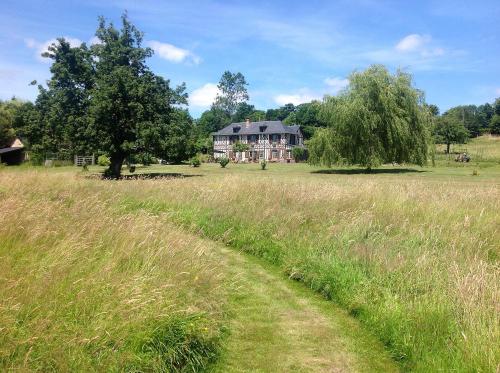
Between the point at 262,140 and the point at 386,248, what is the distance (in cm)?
7717

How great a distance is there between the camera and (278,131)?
268ft

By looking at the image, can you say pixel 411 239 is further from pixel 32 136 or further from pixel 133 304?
pixel 32 136

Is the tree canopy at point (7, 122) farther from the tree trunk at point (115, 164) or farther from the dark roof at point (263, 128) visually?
the tree trunk at point (115, 164)

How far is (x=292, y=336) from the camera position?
5.08 meters

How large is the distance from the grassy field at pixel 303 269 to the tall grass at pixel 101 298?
20 millimetres

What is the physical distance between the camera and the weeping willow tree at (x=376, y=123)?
3566 centimetres

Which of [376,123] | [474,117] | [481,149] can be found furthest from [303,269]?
[474,117]

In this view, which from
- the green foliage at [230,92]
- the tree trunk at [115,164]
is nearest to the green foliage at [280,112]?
the green foliage at [230,92]

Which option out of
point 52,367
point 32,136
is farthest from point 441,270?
point 32,136

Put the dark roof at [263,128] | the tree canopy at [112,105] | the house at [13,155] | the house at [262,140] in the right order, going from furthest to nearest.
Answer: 1. the dark roof at [263,128]
2. the house at [262,140]
3. the house at [13,155]
4. the tree canopy at [112,105]

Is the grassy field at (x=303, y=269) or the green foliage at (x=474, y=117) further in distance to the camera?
the green foliage at (x=474, y=117)

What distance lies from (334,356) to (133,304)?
229cm

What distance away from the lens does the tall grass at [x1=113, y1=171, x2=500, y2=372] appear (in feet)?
14.9

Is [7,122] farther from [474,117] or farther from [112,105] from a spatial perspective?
[474,117]
